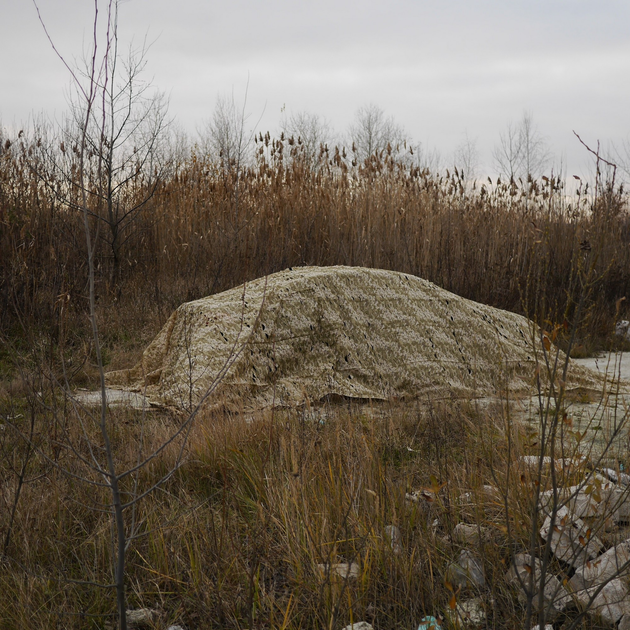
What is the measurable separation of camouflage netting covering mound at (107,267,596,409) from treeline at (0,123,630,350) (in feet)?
5.80

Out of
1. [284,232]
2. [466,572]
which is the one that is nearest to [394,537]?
[466,572]

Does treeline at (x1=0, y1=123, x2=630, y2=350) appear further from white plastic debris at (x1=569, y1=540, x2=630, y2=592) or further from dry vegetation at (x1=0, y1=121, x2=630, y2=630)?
white plastic debris at (x1=569, y1=540, x2=630, y2=592)

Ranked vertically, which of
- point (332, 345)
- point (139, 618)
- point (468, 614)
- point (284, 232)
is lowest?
point (139, 618)

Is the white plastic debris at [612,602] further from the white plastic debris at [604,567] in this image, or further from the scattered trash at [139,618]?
the scattered trash at [139,618]

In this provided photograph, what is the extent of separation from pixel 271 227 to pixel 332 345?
10.6 feet

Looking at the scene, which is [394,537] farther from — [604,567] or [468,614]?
[604,567]

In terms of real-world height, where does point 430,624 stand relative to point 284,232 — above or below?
below

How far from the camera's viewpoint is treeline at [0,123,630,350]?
629 cm

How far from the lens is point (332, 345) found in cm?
400

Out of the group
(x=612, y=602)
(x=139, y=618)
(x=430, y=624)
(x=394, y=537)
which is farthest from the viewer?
(x=394, y=537)

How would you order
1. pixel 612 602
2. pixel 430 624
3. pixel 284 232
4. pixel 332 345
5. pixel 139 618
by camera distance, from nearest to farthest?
pixel 430 624
pixel 612 602
pixel 139 618
pixel 332 345
pixel 284 232

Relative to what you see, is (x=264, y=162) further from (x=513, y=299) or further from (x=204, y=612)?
(x=204, y=612)

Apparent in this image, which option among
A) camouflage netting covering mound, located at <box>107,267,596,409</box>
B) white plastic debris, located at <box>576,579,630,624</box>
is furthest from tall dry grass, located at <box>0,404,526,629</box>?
camouflage netting covering mound, located at <box>107,267,596,409</box>

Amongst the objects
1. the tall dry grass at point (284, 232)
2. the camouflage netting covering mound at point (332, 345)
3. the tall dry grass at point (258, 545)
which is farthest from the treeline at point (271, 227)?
the tall dry grass at point (258, 545)
